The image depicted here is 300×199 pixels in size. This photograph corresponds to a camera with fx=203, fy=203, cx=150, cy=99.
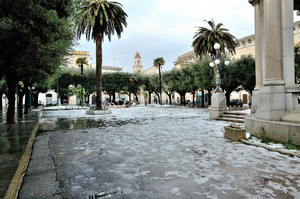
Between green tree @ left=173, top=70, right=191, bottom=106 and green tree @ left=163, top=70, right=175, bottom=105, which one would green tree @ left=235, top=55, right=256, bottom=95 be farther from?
green tree @ left=163, top=70, right=175, bottom=105

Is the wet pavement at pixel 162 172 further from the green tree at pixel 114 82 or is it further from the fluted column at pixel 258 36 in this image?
the green tree at pixel 114 82

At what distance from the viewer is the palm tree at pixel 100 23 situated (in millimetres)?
20578

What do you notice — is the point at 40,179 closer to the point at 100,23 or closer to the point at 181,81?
the point at 100,23

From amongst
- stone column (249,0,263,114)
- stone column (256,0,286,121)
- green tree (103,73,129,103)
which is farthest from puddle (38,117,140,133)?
green tree (103,73,129,103)

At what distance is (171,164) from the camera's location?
488 cm

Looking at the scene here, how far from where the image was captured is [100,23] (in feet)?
68.2

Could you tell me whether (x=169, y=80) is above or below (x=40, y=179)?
above

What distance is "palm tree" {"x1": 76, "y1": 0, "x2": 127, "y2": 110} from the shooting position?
67.5 feet

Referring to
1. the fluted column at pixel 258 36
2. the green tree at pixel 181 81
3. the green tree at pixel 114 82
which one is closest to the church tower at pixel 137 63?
the green tree at pixel 114 82

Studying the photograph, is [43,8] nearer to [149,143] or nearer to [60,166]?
[60,166]

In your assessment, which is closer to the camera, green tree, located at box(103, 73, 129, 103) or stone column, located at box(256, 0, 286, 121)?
stone column, located at box(256, 0, 286, 121)

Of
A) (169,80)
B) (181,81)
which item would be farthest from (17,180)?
(169,80)

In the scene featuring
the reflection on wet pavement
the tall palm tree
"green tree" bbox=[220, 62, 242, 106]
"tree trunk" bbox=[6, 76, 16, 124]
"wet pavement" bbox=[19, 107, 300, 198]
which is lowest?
"wet pavement" bbox=[19, 107, 300, 198]

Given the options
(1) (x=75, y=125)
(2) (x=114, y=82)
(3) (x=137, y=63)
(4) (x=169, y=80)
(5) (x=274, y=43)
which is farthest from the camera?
(3) (x=137, y=63)
